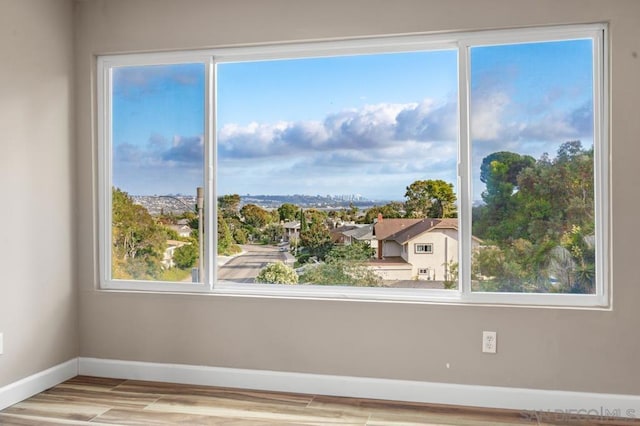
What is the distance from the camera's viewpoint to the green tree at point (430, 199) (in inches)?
146

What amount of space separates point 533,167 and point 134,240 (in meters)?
2.63

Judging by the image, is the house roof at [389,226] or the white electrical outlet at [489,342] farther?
the house roof at [389,226]

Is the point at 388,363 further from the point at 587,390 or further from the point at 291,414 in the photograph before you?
the point at 587,390

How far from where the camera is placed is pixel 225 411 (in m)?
3.51

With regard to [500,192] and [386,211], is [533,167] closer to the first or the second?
[500,192]

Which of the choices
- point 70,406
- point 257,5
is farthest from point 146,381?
point 257,5

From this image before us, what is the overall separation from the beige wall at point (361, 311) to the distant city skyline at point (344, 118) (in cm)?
19

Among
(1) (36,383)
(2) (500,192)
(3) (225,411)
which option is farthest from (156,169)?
(2) (500,192)

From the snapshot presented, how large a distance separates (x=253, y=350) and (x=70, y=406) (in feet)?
3.64

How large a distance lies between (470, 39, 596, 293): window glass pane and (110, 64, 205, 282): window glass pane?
181 centimetres

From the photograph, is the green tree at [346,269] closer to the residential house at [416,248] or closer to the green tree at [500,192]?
the residential house at [416,248]

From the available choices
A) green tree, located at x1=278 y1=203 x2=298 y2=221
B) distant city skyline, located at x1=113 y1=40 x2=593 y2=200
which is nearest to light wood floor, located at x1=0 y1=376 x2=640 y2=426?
green tree, located at x1=278 y1=203 x2=298 y2=221

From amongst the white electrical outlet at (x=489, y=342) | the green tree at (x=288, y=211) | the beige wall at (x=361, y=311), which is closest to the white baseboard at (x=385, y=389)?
the beige wall at (x=361, y=311)

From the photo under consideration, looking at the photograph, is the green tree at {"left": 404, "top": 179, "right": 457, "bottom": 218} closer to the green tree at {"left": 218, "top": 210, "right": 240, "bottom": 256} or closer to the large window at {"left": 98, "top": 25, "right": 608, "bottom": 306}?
the large window at {"left": 98, "top": 25, "right": 608, "bottom": 306}
